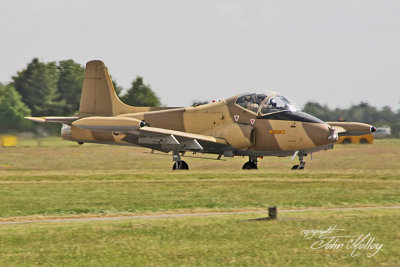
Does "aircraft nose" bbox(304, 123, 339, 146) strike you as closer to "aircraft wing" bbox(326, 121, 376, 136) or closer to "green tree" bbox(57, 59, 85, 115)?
"aircraft wing" bbox(326, 121, 376, 136)

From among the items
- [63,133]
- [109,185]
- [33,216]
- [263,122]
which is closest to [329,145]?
[263,122]

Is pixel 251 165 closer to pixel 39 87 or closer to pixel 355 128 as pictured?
pixel 355 128

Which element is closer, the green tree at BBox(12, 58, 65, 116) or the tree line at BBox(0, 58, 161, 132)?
the tree line at BBox(0, 58, 161, 132)

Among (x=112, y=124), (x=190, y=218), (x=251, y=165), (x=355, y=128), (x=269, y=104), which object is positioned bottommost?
(x=190, y=218)

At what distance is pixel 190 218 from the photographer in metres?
16.2

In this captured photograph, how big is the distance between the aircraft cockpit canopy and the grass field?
2854 millimetres

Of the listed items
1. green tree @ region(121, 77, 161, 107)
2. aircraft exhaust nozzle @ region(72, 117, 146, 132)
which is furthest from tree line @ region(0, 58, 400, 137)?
aircraft exhaust nozzle @ region(72, 117, 146, 132)

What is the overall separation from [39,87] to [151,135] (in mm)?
92392

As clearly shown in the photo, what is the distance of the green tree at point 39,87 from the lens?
11056 cm

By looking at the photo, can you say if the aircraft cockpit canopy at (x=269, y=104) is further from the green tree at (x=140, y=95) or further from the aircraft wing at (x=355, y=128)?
the green tree at (x=140, y=95)

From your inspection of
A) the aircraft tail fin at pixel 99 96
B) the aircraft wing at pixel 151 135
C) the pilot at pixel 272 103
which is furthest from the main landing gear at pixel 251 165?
the aircraft tail fin at pixel 99 96

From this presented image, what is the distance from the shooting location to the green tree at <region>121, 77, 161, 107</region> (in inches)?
4062

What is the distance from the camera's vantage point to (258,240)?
536 inches

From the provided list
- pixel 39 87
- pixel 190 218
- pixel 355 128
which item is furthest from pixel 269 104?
pixel 39 87
